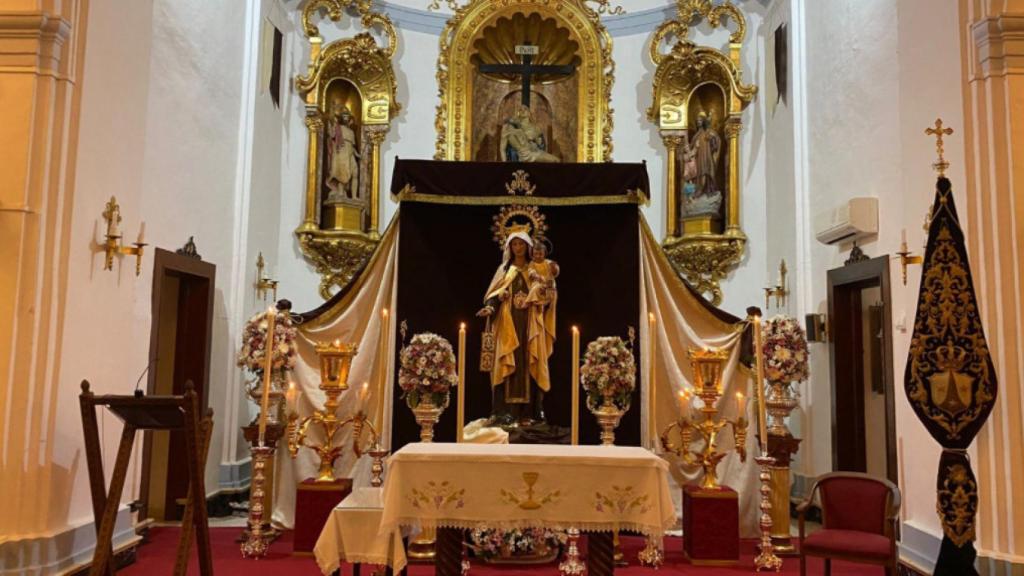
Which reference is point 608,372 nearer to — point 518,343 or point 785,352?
point 518,343

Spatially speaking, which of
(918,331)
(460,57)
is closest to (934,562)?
(918,331)

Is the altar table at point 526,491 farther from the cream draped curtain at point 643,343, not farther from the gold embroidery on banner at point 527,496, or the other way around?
the cream draped curtain at point 643,343

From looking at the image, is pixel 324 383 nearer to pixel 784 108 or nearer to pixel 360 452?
pixel 360 452

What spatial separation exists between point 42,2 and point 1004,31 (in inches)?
250

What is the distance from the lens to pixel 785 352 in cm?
698

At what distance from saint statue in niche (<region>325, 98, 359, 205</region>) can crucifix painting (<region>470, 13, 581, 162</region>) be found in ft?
5.12

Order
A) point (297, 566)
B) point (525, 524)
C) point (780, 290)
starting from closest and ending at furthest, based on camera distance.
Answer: point (525, 524) < point (297, 566) < point (780, 290)

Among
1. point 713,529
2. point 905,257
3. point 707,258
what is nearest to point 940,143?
point 905,257

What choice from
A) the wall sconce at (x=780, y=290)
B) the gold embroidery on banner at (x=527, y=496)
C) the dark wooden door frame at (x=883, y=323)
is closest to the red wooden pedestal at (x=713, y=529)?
the dark wooden door frame at (x=883, y=323)

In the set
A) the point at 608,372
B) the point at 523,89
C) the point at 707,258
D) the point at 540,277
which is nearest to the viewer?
the point at 608,372

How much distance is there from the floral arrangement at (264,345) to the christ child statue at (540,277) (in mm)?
2174

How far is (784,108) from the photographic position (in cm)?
915

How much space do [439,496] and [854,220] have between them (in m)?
4.68

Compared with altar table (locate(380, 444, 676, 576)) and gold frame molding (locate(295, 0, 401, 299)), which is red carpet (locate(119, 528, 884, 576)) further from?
gold frame molding (locate(295, 0, 401, 299))
